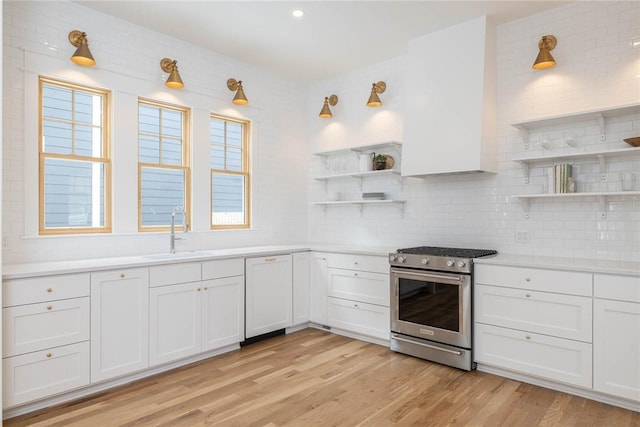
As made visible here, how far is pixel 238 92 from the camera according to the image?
15.1 ft

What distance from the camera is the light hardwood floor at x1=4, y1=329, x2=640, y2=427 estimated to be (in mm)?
2695

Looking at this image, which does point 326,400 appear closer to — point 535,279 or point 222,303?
point 222,303

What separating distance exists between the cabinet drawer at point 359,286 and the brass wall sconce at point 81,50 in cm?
303

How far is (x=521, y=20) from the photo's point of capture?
12.5ft

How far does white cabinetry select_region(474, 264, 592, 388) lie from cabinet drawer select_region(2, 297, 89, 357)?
311 cm

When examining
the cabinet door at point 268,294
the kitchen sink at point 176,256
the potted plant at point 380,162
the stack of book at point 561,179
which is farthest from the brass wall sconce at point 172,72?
the stack of book at point 561,179

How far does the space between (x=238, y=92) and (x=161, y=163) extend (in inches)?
46.0

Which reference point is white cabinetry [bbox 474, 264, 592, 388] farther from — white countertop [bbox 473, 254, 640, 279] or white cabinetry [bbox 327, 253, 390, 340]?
white cabinetry [bbox 327, 253, 390, 340]

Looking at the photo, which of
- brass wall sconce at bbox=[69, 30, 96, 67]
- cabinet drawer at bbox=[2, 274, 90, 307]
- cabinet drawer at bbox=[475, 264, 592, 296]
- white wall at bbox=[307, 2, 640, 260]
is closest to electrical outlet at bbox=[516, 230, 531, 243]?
white wall at bbox=[307, 2, 640, 260]

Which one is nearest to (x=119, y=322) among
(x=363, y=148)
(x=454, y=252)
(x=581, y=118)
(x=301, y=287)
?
(x=301, y=287)

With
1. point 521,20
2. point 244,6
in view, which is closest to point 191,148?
point 244,6

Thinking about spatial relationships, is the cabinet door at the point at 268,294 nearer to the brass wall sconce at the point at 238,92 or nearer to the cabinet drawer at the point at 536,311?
the brass wall sconce at the point at 238,92

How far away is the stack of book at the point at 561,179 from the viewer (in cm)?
340

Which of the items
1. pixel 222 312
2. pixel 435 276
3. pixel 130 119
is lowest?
pixel 222 312
